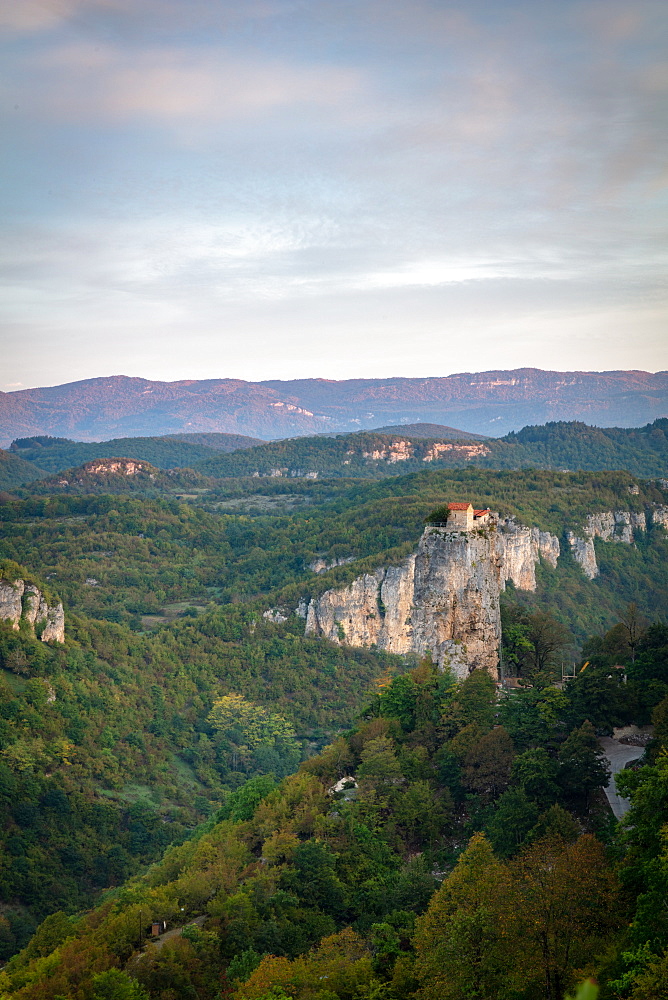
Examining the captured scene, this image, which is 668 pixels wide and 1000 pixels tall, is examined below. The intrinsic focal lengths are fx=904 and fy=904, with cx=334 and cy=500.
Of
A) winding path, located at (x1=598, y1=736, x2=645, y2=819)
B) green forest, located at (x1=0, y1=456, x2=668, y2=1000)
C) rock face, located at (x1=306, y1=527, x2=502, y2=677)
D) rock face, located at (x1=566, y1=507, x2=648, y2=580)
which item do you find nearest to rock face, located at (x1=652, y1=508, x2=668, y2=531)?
rock face, located at (x1=566, y1=507, x2=648, y2=580)

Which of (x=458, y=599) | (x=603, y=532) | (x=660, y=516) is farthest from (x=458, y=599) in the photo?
(x=660, y=516)

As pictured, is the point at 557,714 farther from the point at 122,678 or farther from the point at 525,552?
the point at 525,552

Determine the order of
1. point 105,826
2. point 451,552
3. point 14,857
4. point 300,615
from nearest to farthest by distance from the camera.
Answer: point 451,552
point 14,857
point 105,826
point 300,615

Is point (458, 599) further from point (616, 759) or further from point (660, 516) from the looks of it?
point (660, 516)

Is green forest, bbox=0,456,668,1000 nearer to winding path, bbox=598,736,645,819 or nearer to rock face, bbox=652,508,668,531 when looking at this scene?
winding path, bbox=598,736,645,819

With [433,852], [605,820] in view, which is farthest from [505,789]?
[605,820]

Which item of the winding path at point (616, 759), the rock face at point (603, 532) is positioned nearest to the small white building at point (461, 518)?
the winding path at point (616, 759)
